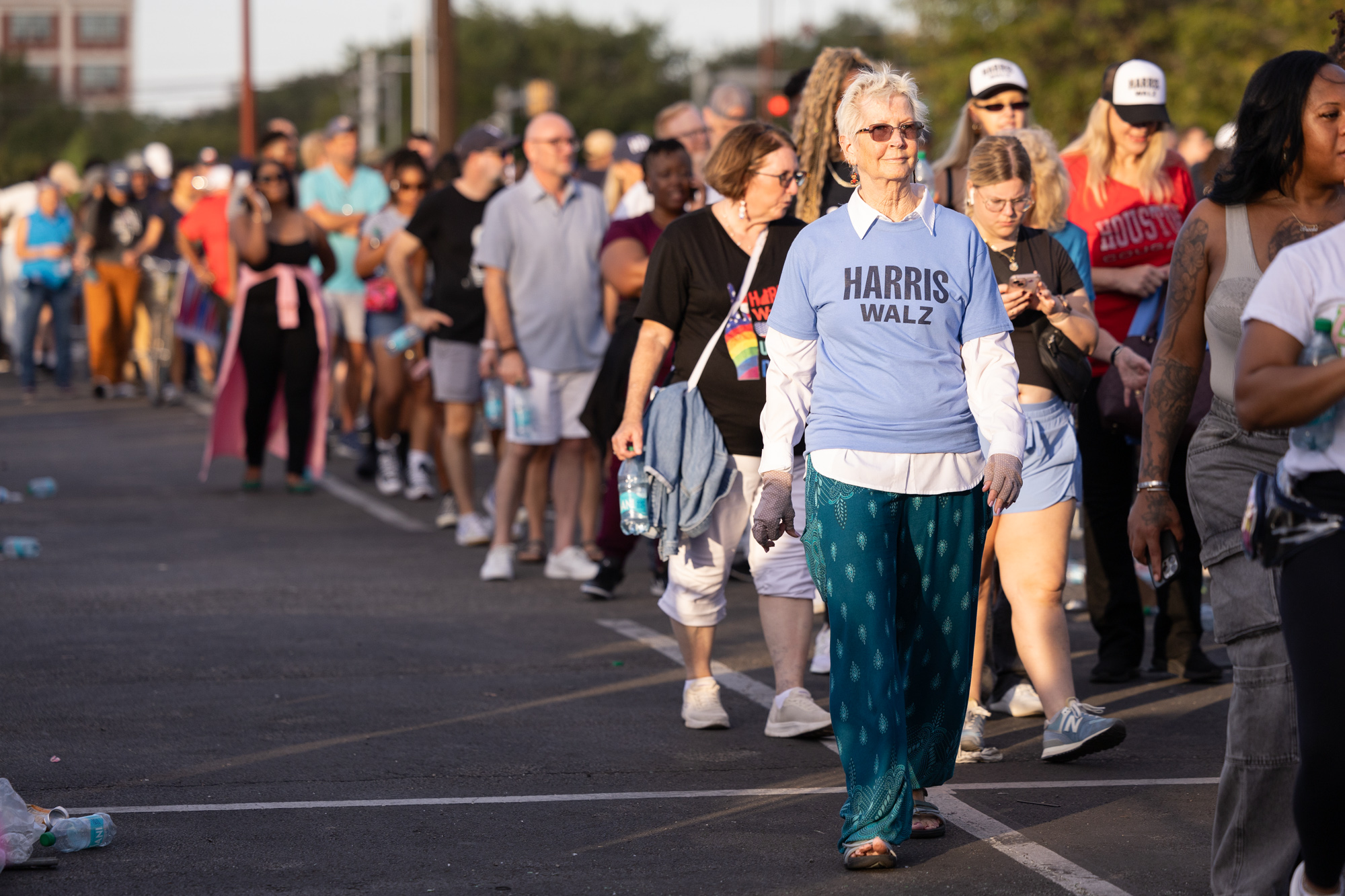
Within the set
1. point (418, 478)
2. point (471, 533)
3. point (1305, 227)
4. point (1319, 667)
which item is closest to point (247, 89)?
point (418, 478)

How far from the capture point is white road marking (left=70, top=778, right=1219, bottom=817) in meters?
5.32

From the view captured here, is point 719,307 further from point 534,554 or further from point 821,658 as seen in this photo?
point 534,554

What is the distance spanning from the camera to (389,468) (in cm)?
1304

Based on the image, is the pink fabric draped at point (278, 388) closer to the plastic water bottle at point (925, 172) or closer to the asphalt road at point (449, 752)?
the asphalt road at point (449, 752)

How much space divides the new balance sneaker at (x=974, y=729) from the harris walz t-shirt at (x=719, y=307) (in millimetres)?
1149

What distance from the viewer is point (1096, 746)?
5742 mm

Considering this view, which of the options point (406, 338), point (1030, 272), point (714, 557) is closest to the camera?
point (1030, 272)

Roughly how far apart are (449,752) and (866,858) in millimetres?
1796

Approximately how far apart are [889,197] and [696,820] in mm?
1820

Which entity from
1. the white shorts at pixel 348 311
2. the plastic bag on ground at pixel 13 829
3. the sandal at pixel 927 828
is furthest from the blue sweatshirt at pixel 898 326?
the white shorts at pixel 348 311

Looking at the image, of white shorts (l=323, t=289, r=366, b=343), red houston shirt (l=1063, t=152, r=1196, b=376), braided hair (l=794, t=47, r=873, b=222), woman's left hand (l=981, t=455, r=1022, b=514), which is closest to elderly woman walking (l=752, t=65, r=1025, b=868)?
woman's left hand (l=981, t=455, r=1022, b=514)

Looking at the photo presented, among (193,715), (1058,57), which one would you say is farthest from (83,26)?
(193,715)

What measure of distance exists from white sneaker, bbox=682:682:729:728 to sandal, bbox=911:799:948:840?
138cm

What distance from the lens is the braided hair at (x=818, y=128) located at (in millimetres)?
7195
